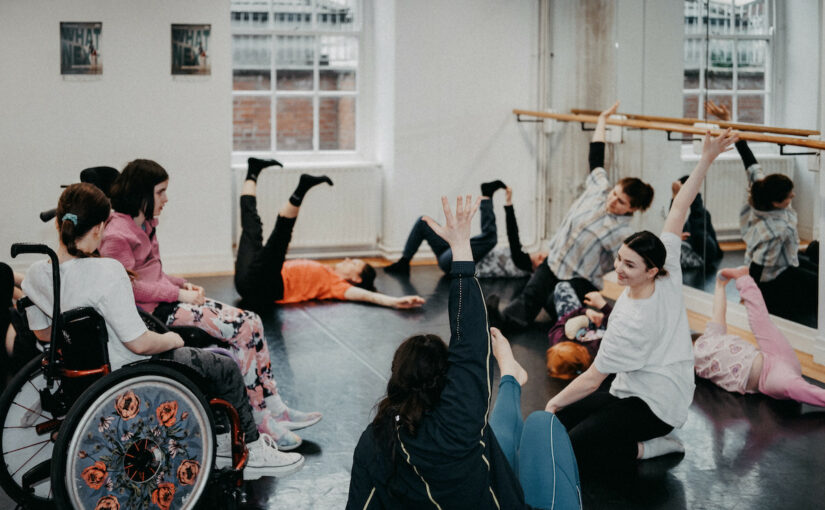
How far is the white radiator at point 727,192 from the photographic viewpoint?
16.8 feet

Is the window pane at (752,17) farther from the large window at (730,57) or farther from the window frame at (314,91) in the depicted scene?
the window frame at (314,91)

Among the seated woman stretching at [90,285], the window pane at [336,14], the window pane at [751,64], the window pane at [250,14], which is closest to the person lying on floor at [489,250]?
the window pane at [751,64]

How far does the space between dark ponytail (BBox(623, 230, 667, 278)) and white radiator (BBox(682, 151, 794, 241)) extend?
6.45 feet

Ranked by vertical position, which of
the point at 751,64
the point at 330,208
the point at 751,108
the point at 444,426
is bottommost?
the point at 444,426

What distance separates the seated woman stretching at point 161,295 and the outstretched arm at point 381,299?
2362 mm

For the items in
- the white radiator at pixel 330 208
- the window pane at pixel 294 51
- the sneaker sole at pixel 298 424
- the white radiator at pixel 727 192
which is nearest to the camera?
the sneaker sole at pixel 298 424

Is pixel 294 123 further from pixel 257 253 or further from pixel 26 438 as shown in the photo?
pixel 26 438

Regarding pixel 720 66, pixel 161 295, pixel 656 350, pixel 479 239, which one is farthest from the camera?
pixel 479 239

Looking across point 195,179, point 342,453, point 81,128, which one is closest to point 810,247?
point 342,453

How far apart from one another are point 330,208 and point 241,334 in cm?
426

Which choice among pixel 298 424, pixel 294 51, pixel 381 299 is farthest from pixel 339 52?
pixel 298 424

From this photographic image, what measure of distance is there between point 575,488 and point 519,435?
0.22m

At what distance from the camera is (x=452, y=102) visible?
300 inches

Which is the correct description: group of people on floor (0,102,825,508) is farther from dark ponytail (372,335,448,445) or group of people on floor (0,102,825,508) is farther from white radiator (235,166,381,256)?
white radiator (235,166,381,256)
